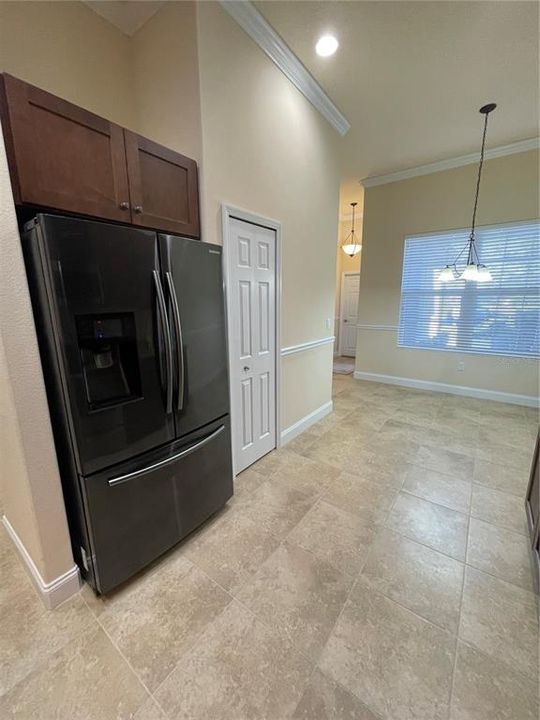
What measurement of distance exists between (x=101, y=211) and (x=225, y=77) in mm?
1349

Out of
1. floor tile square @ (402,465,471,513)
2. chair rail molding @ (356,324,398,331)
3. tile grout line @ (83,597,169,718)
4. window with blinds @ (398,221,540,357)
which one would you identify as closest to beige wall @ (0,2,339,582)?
tile grout line @ (83,597,169,718)

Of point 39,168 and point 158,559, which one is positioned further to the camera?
point 158,559

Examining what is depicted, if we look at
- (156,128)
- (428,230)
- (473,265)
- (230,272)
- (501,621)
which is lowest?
(501,621)

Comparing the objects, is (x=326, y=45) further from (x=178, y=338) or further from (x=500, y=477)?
(x=500, y=477)

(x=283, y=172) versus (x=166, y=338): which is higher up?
(x=283, y=172)

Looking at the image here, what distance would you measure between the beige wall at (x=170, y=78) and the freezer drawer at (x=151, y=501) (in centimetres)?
184

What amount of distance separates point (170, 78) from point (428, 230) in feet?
13.1

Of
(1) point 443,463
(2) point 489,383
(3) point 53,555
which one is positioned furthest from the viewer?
(2) point 489,383

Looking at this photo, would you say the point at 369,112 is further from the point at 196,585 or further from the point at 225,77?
the point at 196,585

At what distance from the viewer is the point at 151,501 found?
60.5 inches

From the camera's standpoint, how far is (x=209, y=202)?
1928mm

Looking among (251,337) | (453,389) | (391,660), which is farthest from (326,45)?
(453,389)

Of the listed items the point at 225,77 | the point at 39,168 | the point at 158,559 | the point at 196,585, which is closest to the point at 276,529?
the point at 196,585

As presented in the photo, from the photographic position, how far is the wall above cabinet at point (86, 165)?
118 cm
